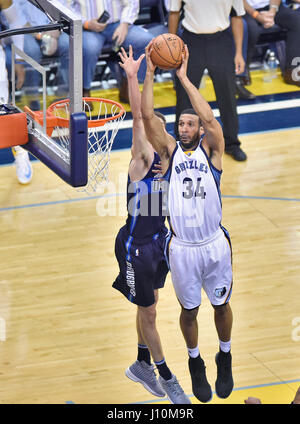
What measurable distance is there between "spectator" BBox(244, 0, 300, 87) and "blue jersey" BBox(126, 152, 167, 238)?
5857 mm

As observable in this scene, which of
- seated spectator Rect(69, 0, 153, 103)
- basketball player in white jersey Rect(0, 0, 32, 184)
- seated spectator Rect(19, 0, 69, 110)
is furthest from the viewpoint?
seated spectator Rect(69, 0, 153, 103)

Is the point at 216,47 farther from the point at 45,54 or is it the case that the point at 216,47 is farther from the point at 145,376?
the point at 145,376

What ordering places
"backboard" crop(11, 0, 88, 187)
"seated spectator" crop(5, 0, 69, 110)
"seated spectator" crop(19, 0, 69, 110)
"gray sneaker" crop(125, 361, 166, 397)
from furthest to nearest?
"seated spectator" crop(19, 0, 69, 110)
"seated spectator" crop(5, 0, 69, 110)
"gray sneaker" crop(125, 361, 166, 397)
"backboard" crop(11, 0, 88, 187)

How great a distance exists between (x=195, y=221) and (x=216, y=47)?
420 centimetres

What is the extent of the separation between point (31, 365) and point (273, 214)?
10.4ft

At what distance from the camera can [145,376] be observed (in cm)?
641

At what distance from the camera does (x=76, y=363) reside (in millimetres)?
6715

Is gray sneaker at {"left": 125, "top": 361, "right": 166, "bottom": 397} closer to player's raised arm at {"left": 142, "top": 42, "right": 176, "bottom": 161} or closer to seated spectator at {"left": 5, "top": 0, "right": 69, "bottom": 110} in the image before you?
player's raised arm at {"left": 142, "top": 42, "right": 176, "bottom": 161}

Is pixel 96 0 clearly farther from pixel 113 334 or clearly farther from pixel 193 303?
pixel 193 303

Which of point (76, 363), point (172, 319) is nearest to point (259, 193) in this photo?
point (172, 319)

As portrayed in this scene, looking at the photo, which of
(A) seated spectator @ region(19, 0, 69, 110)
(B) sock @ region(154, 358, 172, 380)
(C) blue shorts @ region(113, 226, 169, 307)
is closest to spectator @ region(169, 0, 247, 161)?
(A) seated spectator @ region(19, 0, 69, 110)

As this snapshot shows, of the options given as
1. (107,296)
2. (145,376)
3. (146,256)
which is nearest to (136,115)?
(146,256)

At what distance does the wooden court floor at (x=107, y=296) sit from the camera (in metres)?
6.51

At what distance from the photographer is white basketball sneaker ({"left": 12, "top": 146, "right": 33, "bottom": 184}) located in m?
9.45
